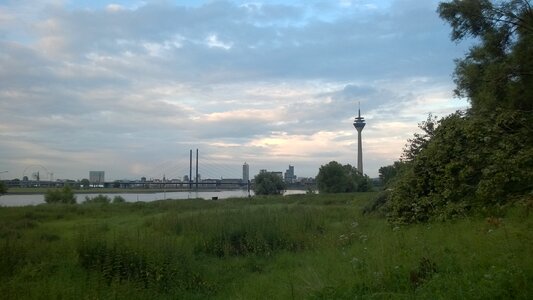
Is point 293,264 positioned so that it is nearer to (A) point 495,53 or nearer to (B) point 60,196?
(A) point 495,53

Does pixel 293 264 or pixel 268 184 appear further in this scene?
pixel 268 184

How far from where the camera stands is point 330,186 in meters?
94.0

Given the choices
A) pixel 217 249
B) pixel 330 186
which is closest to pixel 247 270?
pixel 217 249

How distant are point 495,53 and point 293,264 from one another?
38.7 ft

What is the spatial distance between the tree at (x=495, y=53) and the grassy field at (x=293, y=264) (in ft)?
21.4

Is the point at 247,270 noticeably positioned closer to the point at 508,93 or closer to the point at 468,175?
the point at 468,175

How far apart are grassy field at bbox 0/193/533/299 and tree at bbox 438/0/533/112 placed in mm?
6529

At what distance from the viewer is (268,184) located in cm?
10169

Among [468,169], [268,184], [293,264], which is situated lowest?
[293,264]

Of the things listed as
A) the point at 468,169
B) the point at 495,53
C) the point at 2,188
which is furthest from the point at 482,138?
the point at 2,188

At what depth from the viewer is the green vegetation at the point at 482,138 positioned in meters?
13.6

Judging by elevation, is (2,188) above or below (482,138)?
below

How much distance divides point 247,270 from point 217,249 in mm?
3165

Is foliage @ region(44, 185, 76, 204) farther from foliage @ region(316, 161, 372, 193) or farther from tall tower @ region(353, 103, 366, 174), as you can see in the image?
tall tower @ region(353, 103, 366, 174)
